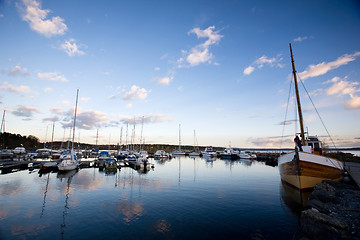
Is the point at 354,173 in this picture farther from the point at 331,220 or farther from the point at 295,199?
the point at 331,220

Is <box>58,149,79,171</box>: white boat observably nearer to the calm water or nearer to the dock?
the calm water

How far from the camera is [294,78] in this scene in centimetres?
2156

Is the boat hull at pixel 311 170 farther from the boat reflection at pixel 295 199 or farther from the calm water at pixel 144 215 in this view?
the calm water at pixel 144 215

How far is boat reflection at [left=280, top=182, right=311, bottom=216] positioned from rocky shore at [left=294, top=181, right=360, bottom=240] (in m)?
2.28

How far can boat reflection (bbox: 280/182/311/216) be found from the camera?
1512 centimetres

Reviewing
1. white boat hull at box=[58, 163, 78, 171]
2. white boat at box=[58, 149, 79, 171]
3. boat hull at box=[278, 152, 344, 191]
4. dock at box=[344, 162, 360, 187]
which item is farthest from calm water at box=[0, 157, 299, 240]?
white boat at box=[58, 149, 79, 171]

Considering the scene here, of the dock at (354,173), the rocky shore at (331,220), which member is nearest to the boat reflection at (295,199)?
the rocky shore at (331,220)

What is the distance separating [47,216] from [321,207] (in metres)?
19.8

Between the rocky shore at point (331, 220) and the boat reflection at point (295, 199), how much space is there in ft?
7.49

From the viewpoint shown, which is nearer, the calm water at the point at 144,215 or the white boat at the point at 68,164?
the calm water at the point at 144,215

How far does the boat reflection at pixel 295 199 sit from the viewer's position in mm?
15125

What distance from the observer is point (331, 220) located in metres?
8.47

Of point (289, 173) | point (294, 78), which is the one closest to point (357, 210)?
point (289, 173)

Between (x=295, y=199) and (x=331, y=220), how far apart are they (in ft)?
35.4
